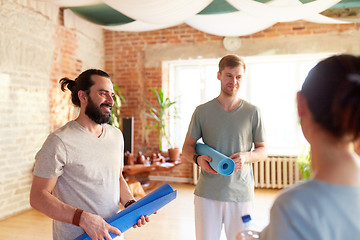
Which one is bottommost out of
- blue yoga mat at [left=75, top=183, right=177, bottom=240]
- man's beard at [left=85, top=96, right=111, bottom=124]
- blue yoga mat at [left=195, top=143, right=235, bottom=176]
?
blue yoga mat at [left=75, top=183, right=177, bottom=240]

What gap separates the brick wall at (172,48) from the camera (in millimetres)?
5410

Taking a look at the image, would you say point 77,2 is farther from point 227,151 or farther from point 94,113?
point 227,151

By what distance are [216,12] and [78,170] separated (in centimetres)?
352

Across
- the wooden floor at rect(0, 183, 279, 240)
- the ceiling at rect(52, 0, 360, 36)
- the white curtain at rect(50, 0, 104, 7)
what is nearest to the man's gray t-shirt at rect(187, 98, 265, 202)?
the wooden floor at rect(0, 183, 279, 240)

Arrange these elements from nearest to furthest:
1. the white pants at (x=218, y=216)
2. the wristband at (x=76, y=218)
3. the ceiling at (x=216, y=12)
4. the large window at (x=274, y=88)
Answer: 1. the wristband at (x=76, y=218)
2. the white pants at (x=218, y=216)
3. the ceiling at (x=216, y=12)
4. the large window at (x=274, y=88)

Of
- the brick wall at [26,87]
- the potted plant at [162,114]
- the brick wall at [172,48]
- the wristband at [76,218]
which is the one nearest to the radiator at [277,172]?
the brick wall at [172,48]

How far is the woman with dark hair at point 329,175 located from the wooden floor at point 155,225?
3.06 meters

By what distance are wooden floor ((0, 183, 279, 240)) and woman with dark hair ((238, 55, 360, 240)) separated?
3.06m

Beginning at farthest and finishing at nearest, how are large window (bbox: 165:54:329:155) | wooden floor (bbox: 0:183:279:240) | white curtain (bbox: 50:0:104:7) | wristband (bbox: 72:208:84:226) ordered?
large window (bbox: 165:54:329:155) → white curtain (bbox: 50:0:104:7) → wooden floor (bbox: 0:183:279:240) → wristband (bbox: 72:208:84:226)

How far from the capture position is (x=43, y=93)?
15.7 feet

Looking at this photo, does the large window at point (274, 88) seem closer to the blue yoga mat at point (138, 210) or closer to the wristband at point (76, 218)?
the blue yoga mat at point (138, 210)

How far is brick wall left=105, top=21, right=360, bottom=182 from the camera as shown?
17.7 feet

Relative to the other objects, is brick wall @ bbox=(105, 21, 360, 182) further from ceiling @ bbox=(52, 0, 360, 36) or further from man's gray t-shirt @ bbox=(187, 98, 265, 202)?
man's gray t-shirt @ bbox=(187, 98, 265, 202)

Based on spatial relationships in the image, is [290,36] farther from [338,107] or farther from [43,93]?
[338,107]
